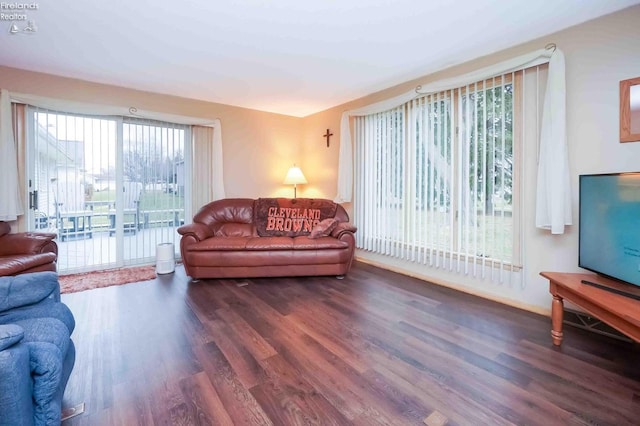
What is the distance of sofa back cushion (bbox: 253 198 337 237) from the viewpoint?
4.00 m

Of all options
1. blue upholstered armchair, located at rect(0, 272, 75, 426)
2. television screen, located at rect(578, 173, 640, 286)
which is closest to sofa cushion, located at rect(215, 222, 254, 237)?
blue upholstered armchair, located at rect(0, 272, 75, 426)

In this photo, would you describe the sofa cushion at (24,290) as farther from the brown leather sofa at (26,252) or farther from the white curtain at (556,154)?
the white curtain at (556,154)

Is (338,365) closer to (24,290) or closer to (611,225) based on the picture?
(24,290)

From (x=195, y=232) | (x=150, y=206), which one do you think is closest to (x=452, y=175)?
(x=195, y=232)

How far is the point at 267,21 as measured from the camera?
7.28 ft

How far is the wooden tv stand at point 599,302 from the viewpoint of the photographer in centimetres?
150

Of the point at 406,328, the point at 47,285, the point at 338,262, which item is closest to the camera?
the point at 47,285

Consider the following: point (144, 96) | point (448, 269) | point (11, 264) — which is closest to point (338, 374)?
point (448, 269)

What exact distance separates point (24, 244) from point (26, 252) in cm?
10

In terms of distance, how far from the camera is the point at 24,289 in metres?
1.46

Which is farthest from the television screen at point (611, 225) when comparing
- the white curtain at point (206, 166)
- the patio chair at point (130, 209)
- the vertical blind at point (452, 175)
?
the patio chair at point (130, 209)

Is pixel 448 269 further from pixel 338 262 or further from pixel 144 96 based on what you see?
pixel 144 96

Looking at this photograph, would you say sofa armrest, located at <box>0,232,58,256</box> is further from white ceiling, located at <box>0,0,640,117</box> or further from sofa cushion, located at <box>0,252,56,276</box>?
white ceiling, located at <box>0,0,640,117</box>

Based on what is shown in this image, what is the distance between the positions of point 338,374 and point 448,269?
6.66ft
